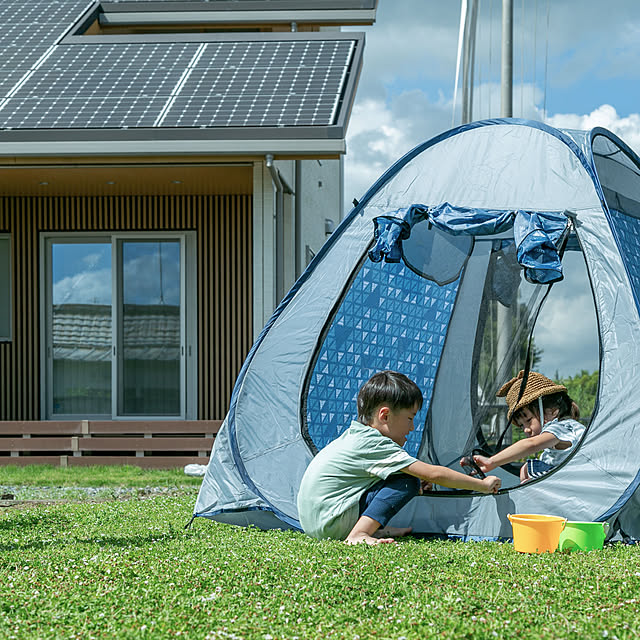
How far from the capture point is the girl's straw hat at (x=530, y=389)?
5.04 m

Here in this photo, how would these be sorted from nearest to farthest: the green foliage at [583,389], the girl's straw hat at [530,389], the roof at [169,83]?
1. the girl's straw hat at [530,389]
2. the green foliage at [583,389]
3. the roof at [169,83]

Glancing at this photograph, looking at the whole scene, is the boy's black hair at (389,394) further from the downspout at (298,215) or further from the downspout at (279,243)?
the downspout at (298,215)

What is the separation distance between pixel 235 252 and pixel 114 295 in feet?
4.52

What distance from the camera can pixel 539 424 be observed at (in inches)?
202

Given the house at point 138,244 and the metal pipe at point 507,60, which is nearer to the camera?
the house at point 138,244

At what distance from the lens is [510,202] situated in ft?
15.9

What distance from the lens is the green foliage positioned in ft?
20.8

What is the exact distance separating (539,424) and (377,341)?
48.0 inches

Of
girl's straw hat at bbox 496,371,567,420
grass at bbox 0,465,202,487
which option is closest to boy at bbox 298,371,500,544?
girl's straw hat at bbox 496,371,567,420

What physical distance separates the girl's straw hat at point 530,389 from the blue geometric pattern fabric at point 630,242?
0.81 m

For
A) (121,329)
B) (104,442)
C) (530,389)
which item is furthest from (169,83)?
(530,389)

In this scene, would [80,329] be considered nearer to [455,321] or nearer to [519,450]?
[455,321]

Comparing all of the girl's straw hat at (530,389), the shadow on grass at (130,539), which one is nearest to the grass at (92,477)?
the shadow on grass at (130,539)

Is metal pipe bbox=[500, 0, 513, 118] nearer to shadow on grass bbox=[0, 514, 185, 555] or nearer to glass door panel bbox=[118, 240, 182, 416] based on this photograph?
glass door panel bbox=[118, 240, 182, 416]
